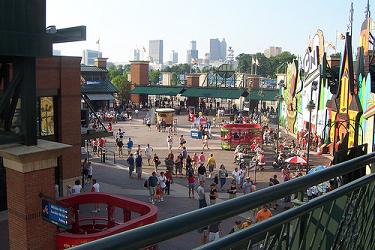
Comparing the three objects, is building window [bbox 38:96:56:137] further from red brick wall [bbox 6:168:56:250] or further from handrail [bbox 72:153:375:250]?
handrail [bbox 72:153:375:250]

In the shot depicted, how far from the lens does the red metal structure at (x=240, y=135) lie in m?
36.3

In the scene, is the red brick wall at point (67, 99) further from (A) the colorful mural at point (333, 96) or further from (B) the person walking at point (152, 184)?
(A) the colorful mural at point (333, 96)

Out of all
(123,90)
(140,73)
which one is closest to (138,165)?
(123,90)

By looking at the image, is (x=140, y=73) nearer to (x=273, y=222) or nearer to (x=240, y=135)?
(x=240, y=135)

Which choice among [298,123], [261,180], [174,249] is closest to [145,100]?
[298,123]

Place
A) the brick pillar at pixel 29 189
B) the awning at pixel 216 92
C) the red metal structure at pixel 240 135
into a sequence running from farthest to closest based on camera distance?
the awning at pixel 216 92, the red metal structure at pixel 240 135, the brick pillar at pixel 29 189

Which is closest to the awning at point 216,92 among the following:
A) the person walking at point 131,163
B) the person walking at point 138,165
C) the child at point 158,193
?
the person walking at point 131,163

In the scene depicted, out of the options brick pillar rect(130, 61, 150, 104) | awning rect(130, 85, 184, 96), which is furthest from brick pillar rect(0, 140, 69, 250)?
brick pillar rect(130, 61, 150, 104)

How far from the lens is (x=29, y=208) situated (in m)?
9.89

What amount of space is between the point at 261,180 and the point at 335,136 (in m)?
7.64

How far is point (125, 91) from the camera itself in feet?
255

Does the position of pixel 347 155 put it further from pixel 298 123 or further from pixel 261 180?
pixel 298 123

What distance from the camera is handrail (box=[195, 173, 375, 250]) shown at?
1.99m

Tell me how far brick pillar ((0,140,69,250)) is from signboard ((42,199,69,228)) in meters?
0.20
